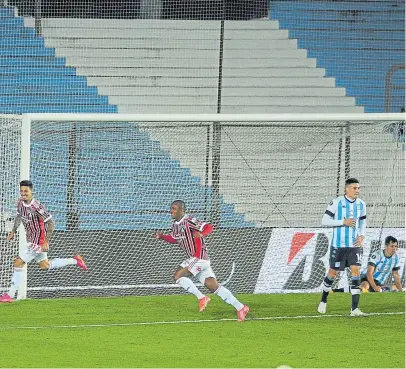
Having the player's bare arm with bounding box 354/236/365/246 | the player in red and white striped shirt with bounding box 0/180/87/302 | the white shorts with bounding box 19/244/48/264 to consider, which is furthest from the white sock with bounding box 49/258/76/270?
the player's bare arm with bounding box 354/236/365/246

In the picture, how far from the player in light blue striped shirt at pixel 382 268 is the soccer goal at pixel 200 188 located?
30cm

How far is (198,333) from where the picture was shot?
456 inches

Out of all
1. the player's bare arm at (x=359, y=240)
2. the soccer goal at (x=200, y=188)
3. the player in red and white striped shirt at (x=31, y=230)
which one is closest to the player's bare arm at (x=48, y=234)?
the player in red and white striped shirt at (x=31, y=230)

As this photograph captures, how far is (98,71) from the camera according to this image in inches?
740

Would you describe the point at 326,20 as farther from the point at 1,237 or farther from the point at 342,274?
the point at 1,237

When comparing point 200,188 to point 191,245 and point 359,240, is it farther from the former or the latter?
point 359,240

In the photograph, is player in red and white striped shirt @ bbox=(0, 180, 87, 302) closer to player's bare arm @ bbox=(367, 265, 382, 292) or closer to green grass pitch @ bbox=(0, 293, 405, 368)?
green grass pitch @ bbox=(0, 293, 405, 368)

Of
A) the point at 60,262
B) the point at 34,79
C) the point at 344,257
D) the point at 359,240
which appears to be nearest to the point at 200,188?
the point at 60,262

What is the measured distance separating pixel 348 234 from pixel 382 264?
8.28ft

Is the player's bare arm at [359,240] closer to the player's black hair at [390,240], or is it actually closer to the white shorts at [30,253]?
the player's black hair at [390,240]

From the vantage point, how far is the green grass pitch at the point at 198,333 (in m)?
9.86

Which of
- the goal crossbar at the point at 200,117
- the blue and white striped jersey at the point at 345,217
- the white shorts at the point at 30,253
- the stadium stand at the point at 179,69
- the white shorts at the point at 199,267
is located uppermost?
the stadium stand at the point at 179,69

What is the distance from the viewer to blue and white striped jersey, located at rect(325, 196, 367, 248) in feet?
42.6

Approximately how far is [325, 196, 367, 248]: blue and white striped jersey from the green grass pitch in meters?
0.88
